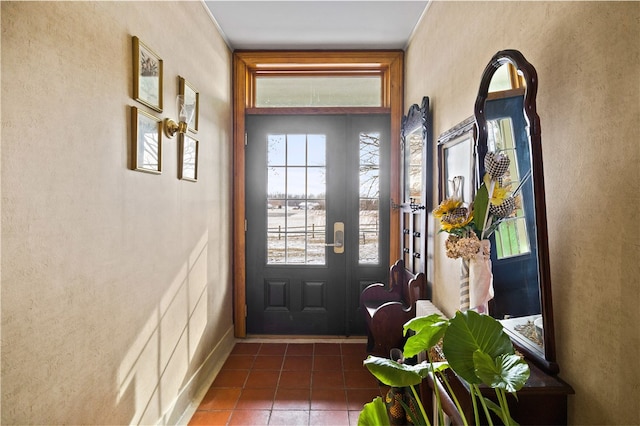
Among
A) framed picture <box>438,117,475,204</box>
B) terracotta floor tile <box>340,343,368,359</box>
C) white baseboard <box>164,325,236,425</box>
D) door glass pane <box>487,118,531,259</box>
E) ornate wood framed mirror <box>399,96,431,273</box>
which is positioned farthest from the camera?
terracotta floor tile <box>340,343,368,359</box>

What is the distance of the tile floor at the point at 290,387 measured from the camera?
2.48 m

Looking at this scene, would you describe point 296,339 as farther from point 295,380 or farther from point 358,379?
point 358,379

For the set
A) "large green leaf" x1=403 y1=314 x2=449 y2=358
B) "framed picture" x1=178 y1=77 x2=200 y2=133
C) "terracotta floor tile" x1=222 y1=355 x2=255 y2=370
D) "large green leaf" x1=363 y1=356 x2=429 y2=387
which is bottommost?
"terracotta floor tile" x1=222 y1=355 x2=255 y2=370

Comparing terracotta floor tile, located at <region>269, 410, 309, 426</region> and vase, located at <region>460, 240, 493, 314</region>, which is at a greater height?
vase, located at <region>460, 240, 493, 314</region>

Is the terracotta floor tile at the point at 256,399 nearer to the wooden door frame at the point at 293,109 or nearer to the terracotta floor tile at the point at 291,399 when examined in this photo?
the terracotta floor tile at the point at 291,399

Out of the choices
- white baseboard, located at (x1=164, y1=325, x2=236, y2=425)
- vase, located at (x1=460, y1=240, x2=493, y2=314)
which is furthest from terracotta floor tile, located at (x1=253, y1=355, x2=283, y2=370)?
vase, located at (x1=460, y1=240, x2=493, y2=314)

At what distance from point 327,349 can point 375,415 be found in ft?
A: 8.60

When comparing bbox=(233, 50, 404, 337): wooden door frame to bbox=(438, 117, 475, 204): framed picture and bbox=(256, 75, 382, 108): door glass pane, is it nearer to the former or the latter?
bbox=(256, 75, 382, 108): door glass pane

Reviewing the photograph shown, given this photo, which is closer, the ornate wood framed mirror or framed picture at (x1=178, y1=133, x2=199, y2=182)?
framed picture at (x1=178, y1=133, x2=199, y2=182)

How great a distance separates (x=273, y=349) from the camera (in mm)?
3543

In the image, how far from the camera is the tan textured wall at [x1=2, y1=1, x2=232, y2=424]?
114 centimetres

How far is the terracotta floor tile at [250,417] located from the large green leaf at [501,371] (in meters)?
1.91

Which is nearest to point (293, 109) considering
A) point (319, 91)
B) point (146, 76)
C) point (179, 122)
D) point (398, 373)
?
point (319, 91)

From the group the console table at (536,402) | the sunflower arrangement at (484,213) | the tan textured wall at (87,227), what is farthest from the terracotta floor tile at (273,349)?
the console table at (536,402)
